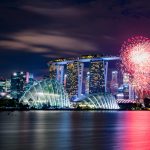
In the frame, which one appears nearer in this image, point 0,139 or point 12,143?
point 12,143

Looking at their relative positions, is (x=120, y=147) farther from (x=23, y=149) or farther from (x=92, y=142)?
(x=23, y=149)

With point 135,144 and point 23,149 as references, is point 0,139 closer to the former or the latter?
point 23,149

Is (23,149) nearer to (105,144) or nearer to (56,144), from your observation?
(56,144)

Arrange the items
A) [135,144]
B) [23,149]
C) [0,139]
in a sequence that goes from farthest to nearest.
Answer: [0,139]
[135,144]
[23,149]

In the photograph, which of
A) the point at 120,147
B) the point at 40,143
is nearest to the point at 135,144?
the point at 120,147

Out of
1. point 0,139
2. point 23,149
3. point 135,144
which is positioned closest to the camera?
point 23,149

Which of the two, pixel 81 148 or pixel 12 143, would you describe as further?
pixel 12 143

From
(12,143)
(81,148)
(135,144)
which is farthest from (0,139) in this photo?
(135,144)

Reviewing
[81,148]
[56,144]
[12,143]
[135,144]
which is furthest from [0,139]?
[135,144]
